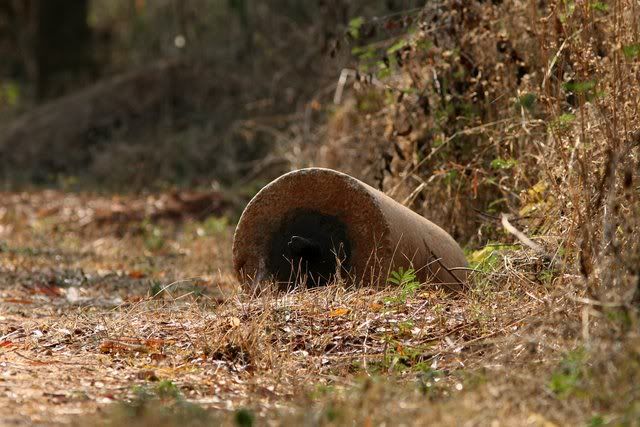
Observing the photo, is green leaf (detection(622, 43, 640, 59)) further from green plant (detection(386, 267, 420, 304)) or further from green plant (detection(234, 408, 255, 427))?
green plant (detection(234, 408, 255, 427))

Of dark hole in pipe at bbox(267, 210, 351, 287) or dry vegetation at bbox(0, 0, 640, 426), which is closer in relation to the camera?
dry vegetation at bbox(0, 0, 640, 426)

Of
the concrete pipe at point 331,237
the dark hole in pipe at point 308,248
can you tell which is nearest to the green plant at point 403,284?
the concrete pipe at point 331,237

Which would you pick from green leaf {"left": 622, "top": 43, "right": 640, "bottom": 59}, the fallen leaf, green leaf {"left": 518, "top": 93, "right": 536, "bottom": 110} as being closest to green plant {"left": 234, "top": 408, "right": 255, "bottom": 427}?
green leaf {"left": 622, "top": 43, "right": 640, "bottom": 59}

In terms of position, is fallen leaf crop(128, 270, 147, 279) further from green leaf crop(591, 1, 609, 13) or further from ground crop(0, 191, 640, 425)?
green leaf crop(591, 1, 609, 13)

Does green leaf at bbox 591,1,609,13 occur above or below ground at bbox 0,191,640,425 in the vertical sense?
above

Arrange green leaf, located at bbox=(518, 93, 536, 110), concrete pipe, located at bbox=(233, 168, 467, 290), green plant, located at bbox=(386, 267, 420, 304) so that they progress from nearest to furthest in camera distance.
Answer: green plant, located at bbox=(386, 267, 420, 304) → concrete pipe, located at bbox=(233, 168, 467, 290) → green leaf, located at bbox=(518, 93, 536, 110)

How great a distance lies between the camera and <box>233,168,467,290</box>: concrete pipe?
19.3 ft

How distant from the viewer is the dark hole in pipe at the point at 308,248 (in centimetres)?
598

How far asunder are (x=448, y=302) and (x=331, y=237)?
94 cm

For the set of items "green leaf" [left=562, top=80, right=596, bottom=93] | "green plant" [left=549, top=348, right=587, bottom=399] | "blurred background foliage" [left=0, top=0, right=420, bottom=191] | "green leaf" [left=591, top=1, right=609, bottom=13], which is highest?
"green leaf" [left=591, top=1, right=609, bottom=13]

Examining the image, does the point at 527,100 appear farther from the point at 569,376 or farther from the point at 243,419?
the point at 243,419

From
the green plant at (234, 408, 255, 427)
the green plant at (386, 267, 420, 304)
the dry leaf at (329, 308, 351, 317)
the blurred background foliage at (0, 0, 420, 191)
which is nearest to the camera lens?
the green plant at (234, 408, 255, 427)

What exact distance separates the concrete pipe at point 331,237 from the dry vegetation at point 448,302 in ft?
0.86

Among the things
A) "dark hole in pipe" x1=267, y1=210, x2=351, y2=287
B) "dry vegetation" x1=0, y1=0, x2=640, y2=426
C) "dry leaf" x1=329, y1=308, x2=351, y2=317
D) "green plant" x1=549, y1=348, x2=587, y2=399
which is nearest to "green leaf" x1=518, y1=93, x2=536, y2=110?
"dry vegetation" x1=0, y1=0, x2=640, y2=426
